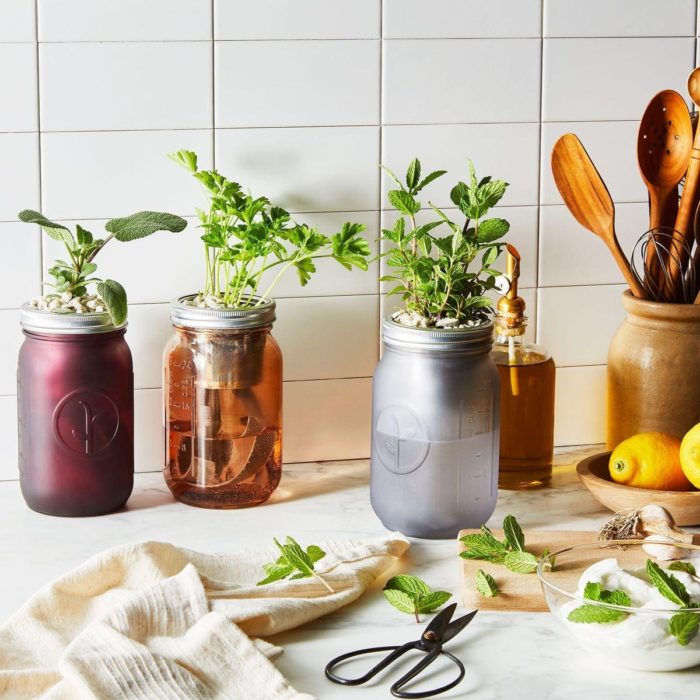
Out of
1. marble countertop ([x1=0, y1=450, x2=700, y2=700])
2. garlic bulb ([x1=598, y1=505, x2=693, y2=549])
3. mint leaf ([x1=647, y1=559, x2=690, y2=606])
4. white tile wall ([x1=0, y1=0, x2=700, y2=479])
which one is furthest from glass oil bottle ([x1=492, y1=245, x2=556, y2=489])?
mint leaf ([x1=647, y1=559, x2=690, y2=606])

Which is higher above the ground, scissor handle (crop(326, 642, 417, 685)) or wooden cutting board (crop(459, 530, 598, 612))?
wooden cutting board (crop(459, 530, 598, 612))

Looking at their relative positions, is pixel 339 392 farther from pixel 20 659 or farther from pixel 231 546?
pixel 20 659

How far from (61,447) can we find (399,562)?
0.40 m

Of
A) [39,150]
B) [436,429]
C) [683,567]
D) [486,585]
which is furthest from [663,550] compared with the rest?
[39,150]

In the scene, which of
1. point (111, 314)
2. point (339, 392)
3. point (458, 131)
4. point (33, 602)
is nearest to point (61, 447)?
point (111, 314)

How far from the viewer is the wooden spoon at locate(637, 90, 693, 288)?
1416mm

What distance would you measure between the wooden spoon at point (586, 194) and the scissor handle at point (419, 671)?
0.63 meters

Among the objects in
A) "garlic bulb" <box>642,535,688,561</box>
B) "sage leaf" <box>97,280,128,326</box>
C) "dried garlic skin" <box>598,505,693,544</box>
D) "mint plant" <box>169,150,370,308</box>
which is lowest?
"dried garlic skin" <box>598,505,693,544</box>

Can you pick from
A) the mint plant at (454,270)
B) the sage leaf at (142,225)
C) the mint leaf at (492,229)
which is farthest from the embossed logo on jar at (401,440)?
the sage leaf at (142,225)

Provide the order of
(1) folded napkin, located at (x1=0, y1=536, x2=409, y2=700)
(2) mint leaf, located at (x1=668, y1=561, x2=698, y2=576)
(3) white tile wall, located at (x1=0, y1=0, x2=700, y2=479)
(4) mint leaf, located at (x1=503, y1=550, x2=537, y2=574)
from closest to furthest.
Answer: (1) folded napkin, located at (x1=0, y1=536, x2=409, y2=700) → (2) mint leaf, located at (x1=668, y1=561, x2=698, y2=576) → (4) mint leaf, located at (x1=503, y1=550, x2=537, y2=574) → (3) white tile wall, located at (x1=0, y1=0, x2=700, y2=479)

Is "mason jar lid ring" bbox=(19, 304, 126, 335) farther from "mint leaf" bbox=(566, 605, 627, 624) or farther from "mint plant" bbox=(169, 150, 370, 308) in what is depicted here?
"mint leaf" bbox=(566, 605, 627, 624)

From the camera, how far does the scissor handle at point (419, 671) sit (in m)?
Result: 0.93

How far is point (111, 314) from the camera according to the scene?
1.22 metres

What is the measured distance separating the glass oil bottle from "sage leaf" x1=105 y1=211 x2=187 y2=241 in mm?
416
